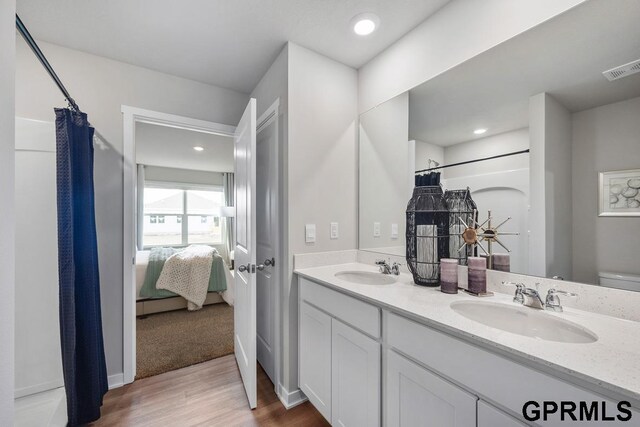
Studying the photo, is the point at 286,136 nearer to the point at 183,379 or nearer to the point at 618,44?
the point at 618,44

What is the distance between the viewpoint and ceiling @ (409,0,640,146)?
3.22ft

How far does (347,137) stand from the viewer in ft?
6.72

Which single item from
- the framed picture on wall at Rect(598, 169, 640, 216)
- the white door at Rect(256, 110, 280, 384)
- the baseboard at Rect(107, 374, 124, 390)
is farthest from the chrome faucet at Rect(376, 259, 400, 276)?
the baseboard at Rect(107, 374, 124, 390)

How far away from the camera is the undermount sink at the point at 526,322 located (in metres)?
0.90

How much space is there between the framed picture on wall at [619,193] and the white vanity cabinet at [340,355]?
98 cm

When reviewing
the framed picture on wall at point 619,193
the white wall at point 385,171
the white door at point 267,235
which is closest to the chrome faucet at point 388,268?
the white wall at point 385,171

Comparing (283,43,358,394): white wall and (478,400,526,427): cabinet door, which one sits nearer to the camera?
(478,400,526,427): cabinet door

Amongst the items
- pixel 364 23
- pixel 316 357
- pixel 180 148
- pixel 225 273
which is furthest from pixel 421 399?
pixel 180 148

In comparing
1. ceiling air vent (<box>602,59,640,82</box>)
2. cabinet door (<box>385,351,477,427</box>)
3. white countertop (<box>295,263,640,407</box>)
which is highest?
ceiling air vent (<box>602,59,640,82</box>)

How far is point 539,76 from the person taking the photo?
119 centimetres

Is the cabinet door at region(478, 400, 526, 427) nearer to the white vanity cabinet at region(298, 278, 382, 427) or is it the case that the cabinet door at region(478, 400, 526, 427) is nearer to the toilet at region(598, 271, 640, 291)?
the white vanity cabinet at region(298, 278, 382, 427)

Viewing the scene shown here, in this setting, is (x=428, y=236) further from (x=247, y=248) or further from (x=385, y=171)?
(x=247, y=248)

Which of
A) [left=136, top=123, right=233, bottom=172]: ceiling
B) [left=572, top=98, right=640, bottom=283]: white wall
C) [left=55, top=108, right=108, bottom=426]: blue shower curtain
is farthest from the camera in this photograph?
[left=136, top=123, right=233, bottom=172]: ceiling

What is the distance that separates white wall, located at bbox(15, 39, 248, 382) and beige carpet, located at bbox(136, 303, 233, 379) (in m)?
0.38
